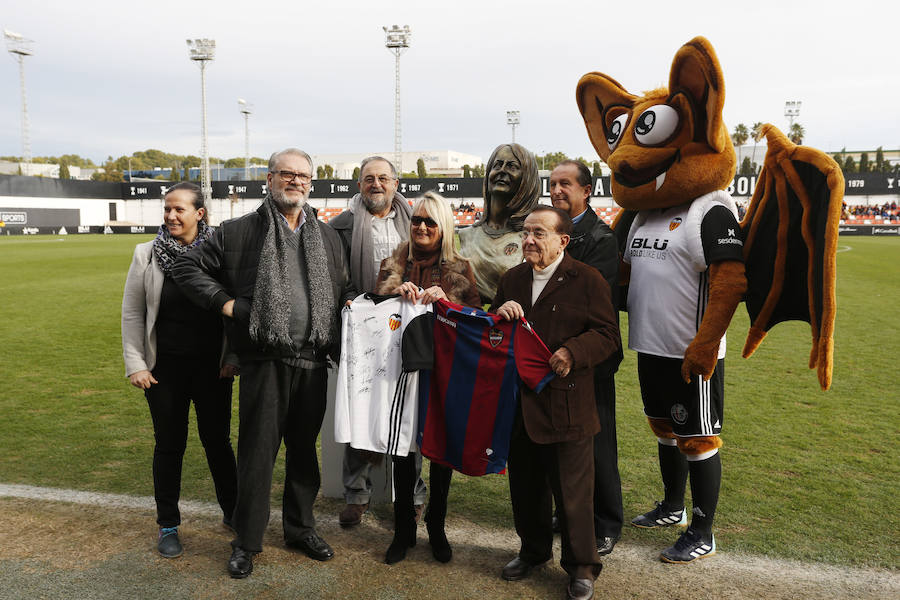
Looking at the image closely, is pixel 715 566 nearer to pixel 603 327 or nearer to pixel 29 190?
pixel 603 327

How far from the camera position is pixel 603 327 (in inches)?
119

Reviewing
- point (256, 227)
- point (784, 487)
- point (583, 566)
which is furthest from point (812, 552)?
point (256, 227)

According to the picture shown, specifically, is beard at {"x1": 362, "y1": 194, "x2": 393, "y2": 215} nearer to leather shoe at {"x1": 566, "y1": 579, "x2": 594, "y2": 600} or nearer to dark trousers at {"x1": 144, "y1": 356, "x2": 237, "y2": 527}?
dark trousers at {"x1": 144, "y1": 356, "x2": 237, "y2": 527}

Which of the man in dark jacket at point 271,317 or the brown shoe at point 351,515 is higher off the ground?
the man in dark jacket at point 271,317

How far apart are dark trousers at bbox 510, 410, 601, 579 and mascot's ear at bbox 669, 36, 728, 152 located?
1.67 m

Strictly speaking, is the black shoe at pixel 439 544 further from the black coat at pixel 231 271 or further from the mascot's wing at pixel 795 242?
the mascot's wing at pixel 795 242

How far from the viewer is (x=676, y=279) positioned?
3.43 metres

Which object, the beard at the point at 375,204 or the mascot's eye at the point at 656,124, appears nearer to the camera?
the mascot's eye at the point at 656,124

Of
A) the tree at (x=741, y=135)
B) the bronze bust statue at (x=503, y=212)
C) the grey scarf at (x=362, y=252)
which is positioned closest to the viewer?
the bronze bust statue at (x=503, y=212)

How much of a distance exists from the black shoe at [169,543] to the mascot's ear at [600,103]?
10.5 feet

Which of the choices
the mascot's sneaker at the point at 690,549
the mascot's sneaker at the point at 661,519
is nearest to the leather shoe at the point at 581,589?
the mascot's sneaker at the point at 690,549

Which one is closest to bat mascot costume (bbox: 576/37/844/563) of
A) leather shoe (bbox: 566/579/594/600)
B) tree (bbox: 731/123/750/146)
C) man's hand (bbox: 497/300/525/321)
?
leather shoe (bbox: 566/579/594/600)

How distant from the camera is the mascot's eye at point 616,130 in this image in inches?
149

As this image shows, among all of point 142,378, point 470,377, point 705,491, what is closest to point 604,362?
point 470,377
